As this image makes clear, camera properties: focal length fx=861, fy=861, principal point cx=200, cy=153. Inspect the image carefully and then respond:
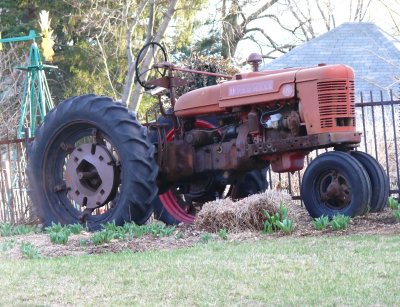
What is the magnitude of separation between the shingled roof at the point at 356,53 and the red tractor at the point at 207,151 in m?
15.7

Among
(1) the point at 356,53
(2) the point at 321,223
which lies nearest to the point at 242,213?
(2) the point at 321,223

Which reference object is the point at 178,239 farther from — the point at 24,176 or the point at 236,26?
the point at 236,26

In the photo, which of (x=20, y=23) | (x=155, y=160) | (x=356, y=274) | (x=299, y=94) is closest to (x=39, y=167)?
(x=155, y=160)

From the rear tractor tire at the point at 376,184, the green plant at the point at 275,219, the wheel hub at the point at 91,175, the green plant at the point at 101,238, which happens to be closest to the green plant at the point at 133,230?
the green plant at the point at 101,238

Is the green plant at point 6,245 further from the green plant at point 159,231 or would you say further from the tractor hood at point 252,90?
the tractor hood at point 252,90

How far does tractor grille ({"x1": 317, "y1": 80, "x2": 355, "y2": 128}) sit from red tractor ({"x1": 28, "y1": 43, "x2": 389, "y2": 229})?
11mm

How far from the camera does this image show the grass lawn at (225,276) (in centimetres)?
562

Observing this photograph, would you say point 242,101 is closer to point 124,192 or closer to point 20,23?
point 124,192

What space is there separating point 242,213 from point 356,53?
20.0 metres

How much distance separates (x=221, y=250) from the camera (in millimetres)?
7676

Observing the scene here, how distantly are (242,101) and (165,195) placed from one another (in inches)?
75.7

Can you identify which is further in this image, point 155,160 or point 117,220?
point 155,160

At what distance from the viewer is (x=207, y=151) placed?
34.5 ft

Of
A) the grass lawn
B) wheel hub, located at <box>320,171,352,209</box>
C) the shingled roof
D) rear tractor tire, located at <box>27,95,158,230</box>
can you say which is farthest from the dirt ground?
the shingled roof
